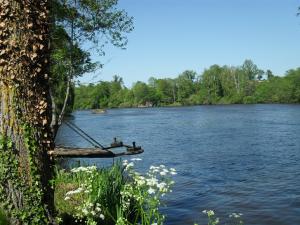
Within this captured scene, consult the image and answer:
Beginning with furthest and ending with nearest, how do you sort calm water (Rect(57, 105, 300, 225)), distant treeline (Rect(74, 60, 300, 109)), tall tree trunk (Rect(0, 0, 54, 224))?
distant treeline (Rect(74, 60, 300, 109)) < calm water (Rect(57, 105, 300, 225)) < tall tree trunk (Rect(0, 0, 54, 224))

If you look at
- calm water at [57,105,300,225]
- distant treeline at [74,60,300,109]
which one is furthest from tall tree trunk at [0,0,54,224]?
distant treeline at [74,60,300,109]

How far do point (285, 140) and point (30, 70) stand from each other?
34.9m

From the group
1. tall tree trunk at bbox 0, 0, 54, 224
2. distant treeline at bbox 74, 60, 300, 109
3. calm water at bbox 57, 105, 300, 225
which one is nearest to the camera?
tall tree trunk at bbox 0, 0, 54, 224

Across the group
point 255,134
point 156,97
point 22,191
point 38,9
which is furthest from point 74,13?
point 156,97

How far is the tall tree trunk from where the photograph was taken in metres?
6.86

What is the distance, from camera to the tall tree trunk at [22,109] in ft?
22.5

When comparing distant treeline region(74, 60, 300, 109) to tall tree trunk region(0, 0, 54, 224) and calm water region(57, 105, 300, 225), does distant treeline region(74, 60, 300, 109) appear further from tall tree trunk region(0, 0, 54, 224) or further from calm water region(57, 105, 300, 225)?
tall tree trunk region(0, 0, 54, 224)

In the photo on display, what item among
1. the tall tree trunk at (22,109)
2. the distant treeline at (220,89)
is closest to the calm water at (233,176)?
the tall tree trunk at (22,109)

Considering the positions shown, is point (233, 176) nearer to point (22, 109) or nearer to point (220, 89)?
point (22, 109)

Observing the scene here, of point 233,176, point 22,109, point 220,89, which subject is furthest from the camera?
point 220,89

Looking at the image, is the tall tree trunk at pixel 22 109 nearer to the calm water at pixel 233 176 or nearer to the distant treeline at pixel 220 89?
the calm water at pixel 233 176

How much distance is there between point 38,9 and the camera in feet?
23.1

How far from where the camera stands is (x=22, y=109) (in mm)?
6949

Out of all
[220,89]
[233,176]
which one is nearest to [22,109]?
[233,176]
